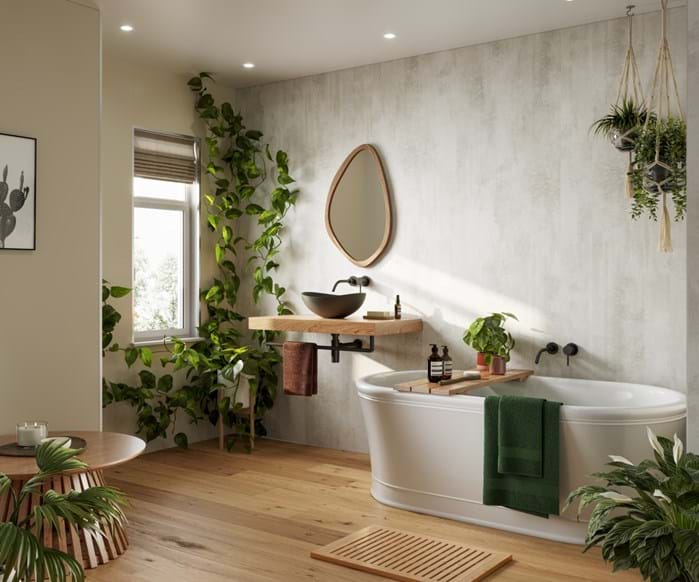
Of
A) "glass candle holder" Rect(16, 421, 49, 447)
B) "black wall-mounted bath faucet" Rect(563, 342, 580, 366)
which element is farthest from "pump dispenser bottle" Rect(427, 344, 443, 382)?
"glass candle holder" Rect(16, 421, 49, 447)

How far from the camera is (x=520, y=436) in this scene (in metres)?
3.86

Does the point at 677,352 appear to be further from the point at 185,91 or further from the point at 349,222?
the point at 185,91

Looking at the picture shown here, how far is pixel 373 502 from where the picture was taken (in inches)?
176

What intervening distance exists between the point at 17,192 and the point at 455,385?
97.9 inches

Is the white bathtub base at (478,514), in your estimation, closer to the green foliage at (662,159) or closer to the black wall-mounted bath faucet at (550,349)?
the black wall-mounted bath faucet at (550,349)

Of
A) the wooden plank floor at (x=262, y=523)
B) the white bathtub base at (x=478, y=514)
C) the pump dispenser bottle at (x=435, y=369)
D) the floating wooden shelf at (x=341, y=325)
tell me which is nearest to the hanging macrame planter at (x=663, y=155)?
the pump dispenser bottle at (x=435, y=369)

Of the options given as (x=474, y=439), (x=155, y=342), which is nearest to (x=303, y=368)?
(x=155, y=342)

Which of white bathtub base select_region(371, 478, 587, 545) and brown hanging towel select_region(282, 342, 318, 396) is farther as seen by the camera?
brown hanging towel select_region(282, 342, 318, 396)

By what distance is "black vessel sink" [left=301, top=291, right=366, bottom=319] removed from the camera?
5.23 meters

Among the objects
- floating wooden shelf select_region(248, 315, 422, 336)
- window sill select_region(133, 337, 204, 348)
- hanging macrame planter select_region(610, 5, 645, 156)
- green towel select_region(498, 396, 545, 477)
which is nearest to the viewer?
green towel select_region(498, 396, 545, 477)

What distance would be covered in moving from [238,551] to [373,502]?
1.03 meters

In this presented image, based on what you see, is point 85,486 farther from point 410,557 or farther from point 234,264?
point 234,264

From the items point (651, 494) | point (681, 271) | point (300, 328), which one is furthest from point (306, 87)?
point (651, 494)

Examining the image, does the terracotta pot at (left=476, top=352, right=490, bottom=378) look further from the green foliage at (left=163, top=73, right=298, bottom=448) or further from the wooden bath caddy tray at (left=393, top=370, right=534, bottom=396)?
the green foliage at (left=163, top=73, right=298, bottom=448)
